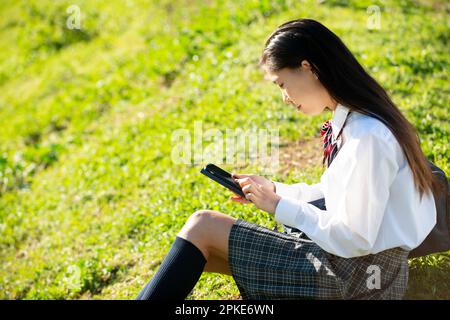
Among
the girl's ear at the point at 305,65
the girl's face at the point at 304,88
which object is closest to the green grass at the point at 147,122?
the girl's face at the point at 304,88

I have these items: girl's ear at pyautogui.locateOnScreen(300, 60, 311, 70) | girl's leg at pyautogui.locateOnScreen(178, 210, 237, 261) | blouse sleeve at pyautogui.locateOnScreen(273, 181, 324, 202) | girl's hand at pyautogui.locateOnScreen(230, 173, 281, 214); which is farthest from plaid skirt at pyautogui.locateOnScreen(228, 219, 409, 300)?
girl's ear at pyautogui.locateOnScreen(300, 60, 311, 70)

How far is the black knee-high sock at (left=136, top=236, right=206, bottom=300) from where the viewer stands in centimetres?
293

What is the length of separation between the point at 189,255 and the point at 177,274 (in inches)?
4.3

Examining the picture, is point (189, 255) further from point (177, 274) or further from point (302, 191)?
point (302, 191)

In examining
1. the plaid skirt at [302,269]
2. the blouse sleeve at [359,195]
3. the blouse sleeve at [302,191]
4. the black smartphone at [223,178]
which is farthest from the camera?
the blouse sleeve at [302,191]

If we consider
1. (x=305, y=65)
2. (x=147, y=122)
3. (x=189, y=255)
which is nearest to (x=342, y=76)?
(x=305, y=65)

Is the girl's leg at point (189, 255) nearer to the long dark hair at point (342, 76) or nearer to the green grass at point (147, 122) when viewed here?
the long dark hair at point (342, 76)

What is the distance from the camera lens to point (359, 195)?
2.68m

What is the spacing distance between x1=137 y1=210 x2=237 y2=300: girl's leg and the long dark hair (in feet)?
2.76

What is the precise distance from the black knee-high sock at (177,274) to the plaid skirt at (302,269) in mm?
182

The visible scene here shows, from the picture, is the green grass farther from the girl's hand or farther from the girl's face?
the girl's face

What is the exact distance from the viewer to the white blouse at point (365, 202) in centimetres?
268

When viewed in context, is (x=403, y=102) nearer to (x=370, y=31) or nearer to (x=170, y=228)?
(x=370, y=31)
